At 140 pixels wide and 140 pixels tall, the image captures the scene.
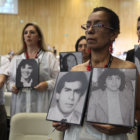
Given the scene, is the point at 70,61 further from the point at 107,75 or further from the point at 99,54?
the point at 107,75

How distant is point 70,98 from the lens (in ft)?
3.11

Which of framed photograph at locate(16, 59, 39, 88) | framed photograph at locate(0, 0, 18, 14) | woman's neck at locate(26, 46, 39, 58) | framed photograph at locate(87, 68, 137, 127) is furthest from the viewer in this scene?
framed photograph at locate(0, 0, 18, 14)

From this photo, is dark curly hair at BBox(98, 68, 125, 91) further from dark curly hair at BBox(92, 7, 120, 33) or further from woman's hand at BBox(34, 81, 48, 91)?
woman's hand at BBox(34, 81, 48, 91)

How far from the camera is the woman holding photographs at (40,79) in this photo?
2.32m

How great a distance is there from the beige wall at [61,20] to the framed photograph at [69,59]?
855 centimetres

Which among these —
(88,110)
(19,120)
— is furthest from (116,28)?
(19,120)

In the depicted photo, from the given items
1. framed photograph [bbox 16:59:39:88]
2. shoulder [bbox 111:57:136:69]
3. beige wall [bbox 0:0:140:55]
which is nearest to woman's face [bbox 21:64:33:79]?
framed photograph [bbox 16:59:39:88]

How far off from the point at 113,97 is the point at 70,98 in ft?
0.60

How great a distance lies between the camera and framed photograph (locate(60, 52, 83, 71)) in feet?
7.22

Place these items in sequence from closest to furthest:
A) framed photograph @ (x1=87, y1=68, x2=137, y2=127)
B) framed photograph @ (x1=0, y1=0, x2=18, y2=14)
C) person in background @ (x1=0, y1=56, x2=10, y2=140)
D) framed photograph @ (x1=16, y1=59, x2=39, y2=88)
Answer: framed photograph @ (x1=87, y1=68, x2=137, y2=127) → framed photograph @ (x1=16, y1=59, x2=39, y2=88) → person in background @ (x1=0, y1=56, x2=10, y2=140) → framed photograph @ (x1=0, y1=0, x2=18, y2=14)

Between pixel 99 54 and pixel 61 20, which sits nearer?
pixel 99 54

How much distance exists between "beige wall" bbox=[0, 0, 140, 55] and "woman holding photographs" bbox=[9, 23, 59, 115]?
27.2ft

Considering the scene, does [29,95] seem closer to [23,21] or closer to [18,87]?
[18,87]

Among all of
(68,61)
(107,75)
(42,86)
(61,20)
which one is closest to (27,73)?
(42,86)
